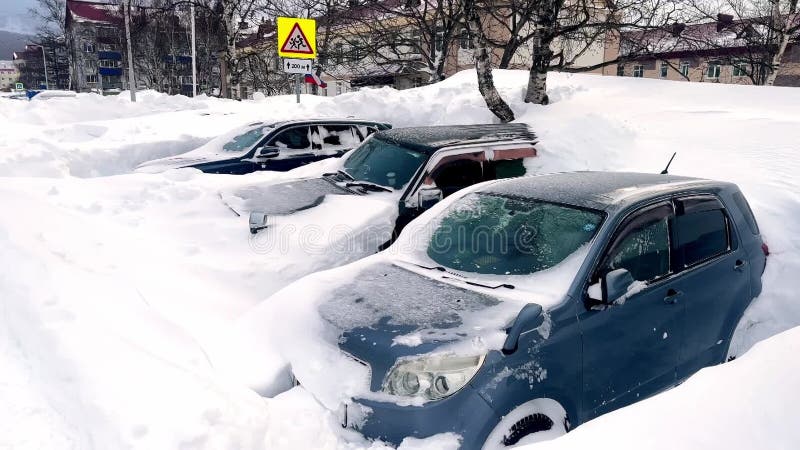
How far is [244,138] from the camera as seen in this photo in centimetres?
853

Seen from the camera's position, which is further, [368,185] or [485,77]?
[485,77]

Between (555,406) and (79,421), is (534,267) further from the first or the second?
(79,421)

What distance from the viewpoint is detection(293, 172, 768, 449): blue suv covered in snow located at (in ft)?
8.85

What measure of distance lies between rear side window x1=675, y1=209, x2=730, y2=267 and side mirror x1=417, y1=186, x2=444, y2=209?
99.1 inches

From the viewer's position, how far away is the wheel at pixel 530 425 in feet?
8.68

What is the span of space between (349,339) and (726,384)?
5.80ft

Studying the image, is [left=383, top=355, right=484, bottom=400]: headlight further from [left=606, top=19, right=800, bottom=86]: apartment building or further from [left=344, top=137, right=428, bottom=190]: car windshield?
[left=606, top=19, right=800, bottom=86]: apartment building

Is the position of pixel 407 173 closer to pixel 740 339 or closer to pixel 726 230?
pixel 726 230

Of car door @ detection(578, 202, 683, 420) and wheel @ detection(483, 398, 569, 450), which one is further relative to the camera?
car door @ detection(578, 202, 683, 420)

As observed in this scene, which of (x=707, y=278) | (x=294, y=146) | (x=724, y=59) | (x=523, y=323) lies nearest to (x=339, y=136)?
(x=294, y=146)

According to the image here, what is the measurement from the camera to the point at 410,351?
273 centimetres

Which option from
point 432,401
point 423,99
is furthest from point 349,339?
point 423,99

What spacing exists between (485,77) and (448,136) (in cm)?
486

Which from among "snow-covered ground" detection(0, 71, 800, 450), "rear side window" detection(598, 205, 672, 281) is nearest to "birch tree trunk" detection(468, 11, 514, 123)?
"snow-covered ground" detection(0, 71, 800, 450)
